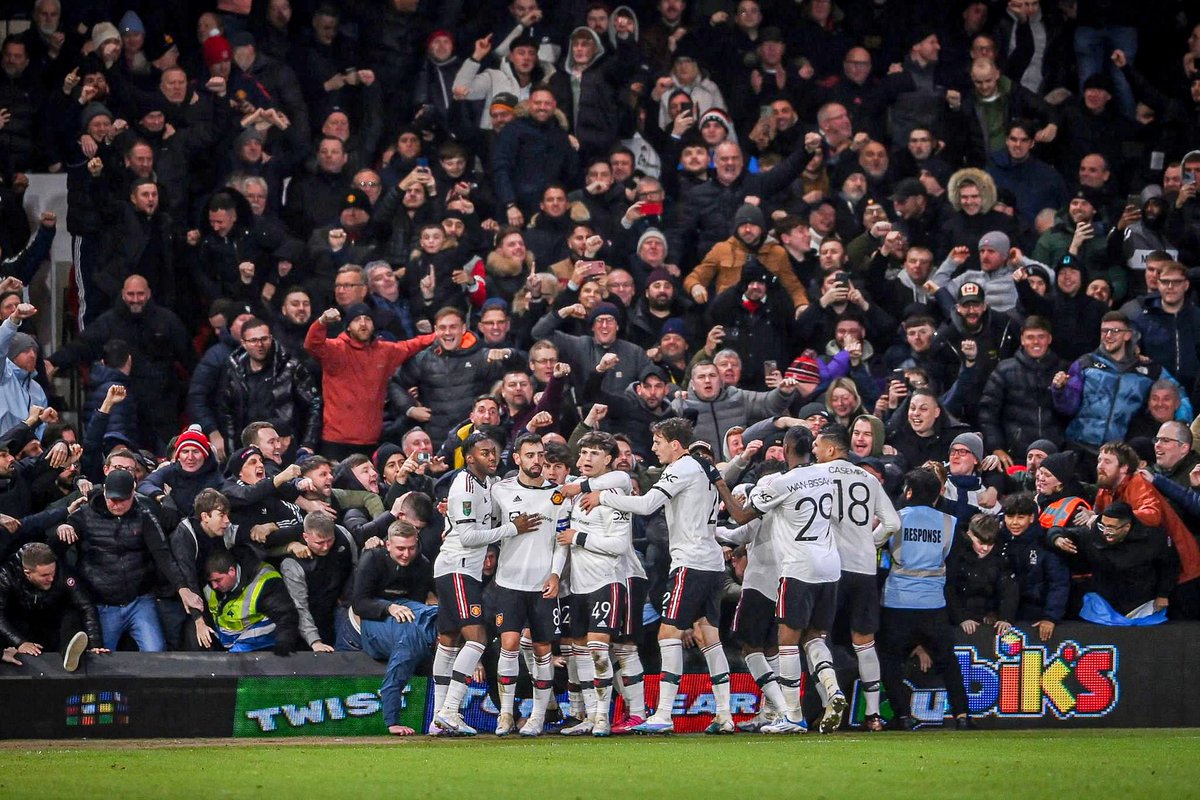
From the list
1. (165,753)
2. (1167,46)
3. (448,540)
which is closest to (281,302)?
(448,540)

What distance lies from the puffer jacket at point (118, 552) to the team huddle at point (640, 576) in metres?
2.05

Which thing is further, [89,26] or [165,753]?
[89,26]

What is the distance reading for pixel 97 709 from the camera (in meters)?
12.9

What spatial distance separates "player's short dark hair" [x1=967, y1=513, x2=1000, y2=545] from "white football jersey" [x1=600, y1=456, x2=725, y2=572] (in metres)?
2.07

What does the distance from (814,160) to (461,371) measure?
4.56 meters

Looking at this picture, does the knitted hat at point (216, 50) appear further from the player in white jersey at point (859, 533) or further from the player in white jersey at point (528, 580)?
the player in white jersey at point (859, 533)

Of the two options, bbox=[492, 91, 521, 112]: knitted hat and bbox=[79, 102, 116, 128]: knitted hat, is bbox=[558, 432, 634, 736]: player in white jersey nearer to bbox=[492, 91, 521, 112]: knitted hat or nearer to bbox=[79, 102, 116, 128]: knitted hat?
bbox=[492, 91, 521, 112]: knitted hat

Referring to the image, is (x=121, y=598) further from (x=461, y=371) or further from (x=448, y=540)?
(x=461, y=371)

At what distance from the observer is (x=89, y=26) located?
59.4ft

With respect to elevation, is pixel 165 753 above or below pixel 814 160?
below

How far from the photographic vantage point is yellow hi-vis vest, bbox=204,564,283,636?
13.1 m

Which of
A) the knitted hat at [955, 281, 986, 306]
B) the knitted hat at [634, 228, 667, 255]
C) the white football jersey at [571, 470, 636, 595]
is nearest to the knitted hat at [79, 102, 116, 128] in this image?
the knitted hat at [634, 228, 667, 255]

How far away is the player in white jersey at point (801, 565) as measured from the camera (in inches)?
503

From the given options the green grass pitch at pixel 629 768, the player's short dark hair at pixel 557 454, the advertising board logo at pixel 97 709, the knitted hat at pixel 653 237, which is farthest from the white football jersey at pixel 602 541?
the knitted hat at pixel 653 237
